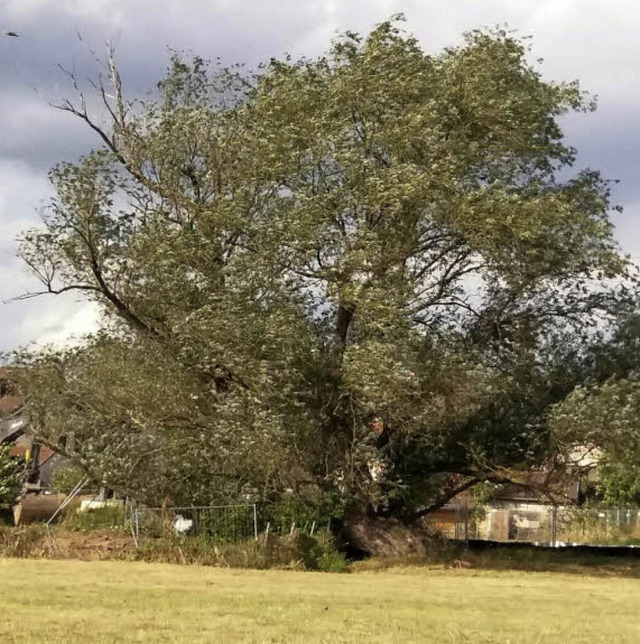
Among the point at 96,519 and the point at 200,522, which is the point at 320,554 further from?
the point at 96,519

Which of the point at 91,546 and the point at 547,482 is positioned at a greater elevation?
the point at 547,482

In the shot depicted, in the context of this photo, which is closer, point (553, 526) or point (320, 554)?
point (320, 554)

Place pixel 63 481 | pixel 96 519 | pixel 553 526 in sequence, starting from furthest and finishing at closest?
1. pixel 63 481
2. pixel 553 526
3. pixel 96 519

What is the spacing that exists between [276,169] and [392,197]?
9.13ft

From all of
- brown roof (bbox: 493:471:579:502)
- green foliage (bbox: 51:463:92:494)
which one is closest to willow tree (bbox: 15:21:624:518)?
brown roof (bbox: 493:471:579:502)

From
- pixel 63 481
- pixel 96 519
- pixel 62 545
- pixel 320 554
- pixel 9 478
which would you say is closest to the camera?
pixel 62 545

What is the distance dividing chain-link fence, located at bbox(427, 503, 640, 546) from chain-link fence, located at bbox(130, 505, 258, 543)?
491 inches

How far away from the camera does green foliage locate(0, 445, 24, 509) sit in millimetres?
27453

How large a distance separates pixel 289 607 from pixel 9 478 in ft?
53.0

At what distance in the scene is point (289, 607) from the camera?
44.5 feet

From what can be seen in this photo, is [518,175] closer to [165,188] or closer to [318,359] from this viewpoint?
[318,359]

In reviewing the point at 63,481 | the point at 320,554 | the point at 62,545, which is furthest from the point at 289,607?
the point at 63,481

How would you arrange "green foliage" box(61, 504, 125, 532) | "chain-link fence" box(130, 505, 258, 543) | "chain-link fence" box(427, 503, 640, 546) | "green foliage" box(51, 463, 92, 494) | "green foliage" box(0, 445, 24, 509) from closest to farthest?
1. "chain-link fence" box(130, 505, 258, 543)
2. "green foliage" box(61, 504, 125, 532)
3. "green foliage" box(0, 445, 24, 509)
4. "green foliage" box(51, 463, 92, 494)
5. "chain-link fence" box(427, 503, 640, 546)

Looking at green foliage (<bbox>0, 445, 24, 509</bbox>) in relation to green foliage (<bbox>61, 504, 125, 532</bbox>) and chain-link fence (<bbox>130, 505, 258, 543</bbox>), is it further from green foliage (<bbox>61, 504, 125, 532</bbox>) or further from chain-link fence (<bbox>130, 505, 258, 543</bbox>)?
chain-link fence (<bbox>130, 505, 258, 543</bbox>)
